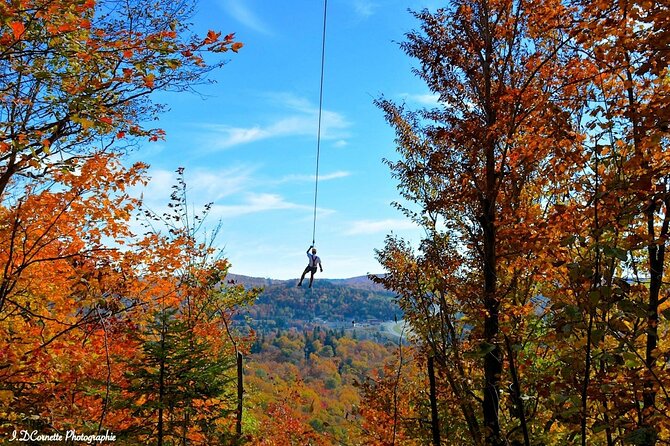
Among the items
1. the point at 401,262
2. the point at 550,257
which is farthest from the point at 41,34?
the point at 401,262

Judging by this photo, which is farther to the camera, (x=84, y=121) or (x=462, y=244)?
(x=462, y=244)

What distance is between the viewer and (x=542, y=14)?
207 inches

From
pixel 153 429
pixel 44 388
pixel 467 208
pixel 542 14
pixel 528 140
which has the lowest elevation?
pixel 153 429

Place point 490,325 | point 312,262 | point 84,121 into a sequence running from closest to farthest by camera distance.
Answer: point 84,121
point 490,325
point 312,262

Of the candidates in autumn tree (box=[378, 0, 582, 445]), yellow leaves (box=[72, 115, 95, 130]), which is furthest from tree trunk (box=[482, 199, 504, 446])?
yellow leaves (box=[72, 115, 95, 130])

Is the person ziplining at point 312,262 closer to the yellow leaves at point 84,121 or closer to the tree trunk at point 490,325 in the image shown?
the tree trunk at point 490,325

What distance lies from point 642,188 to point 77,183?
22.3 ft

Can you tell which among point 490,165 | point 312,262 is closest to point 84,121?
point 490,165

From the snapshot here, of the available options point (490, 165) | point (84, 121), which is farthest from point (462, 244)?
point (84, 121)

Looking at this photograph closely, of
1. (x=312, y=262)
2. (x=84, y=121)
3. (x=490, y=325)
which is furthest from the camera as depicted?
(x=312, y=262)

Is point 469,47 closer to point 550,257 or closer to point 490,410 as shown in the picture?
point 550,257

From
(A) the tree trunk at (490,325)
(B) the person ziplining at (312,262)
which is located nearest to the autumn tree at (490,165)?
(A) the tree trunk at (490,325)

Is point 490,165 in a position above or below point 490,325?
above

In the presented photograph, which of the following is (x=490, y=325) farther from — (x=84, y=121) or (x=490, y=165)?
(x=84, y=121)
